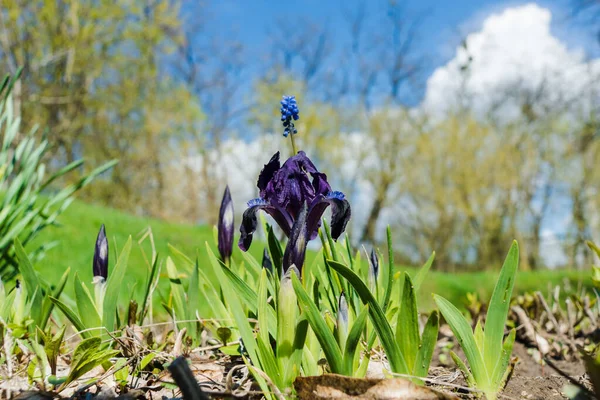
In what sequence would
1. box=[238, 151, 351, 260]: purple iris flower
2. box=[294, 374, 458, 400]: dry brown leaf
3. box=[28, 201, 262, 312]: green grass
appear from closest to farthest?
box=[294, 374, 458, 400]: dry brown leaf
box=[238, 151, 351, 260]: purple iris flower
box=[28, 201, 262, 312]: green grass

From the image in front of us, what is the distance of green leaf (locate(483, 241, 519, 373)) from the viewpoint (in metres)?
1.18

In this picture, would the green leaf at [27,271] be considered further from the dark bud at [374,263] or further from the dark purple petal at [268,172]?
the dark bud at [374,263]

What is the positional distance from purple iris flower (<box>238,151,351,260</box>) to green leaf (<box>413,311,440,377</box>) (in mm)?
366

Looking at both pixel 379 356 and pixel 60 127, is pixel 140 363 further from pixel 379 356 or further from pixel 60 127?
pixel 60 127

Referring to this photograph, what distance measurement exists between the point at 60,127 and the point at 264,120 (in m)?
9.46

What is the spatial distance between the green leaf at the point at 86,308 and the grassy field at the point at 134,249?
2.23 meters

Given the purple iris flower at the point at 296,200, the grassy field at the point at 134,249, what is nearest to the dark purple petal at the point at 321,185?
the purple iris flower at the point at 296,200

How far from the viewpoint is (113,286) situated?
1444 millimetres

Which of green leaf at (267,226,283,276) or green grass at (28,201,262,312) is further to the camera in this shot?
green grass at (28,201,262,312)

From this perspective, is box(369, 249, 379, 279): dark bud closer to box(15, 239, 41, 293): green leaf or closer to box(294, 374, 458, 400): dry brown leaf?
box(294, 374, 458, 400): dry brown leaf

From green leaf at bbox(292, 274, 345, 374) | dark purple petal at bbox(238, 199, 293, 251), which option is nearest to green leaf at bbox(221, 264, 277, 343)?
dark purple petal at bbox(238, 199, 293, 251)

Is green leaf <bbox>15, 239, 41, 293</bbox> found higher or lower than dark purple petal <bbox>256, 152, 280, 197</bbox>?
lower

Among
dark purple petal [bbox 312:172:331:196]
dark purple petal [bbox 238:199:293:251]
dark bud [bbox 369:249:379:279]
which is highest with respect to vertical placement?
dark purple petal [bbox 312:172:331:196]

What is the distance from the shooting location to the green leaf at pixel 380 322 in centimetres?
104
